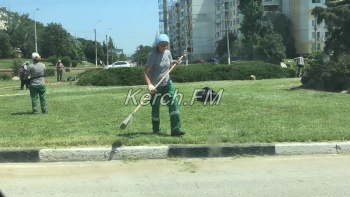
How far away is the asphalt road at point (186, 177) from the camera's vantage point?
222 inches

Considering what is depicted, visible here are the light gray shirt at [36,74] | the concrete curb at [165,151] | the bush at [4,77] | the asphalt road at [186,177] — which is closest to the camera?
the asphalt road at [186,177]

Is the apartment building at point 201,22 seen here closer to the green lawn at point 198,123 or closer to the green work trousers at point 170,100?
the green lawn at point 198,123

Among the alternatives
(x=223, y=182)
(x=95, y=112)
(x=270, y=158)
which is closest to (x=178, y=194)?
(x=223, y=182)

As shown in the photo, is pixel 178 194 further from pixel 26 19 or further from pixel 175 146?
pixel 26 19

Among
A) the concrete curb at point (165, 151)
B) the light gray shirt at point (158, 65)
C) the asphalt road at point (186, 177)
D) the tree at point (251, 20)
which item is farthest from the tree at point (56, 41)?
the asphalt road at point (186, 177)

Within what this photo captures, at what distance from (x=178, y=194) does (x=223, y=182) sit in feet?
2.63

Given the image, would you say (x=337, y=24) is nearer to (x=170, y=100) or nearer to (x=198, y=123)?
(x=198, y=123)

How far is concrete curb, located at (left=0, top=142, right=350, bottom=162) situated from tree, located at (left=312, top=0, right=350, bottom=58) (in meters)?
11.1

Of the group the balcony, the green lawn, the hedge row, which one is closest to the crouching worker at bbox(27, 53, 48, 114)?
the green lawn

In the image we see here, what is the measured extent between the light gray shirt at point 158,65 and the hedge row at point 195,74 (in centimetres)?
1810

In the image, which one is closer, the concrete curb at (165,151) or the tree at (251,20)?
the concrete curb at (165,151)

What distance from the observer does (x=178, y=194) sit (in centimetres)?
553

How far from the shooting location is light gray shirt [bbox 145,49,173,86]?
26.1 ft

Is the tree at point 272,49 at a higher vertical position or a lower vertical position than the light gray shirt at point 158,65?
higher
